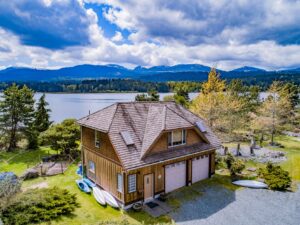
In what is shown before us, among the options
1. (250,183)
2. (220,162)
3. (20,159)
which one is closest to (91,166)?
(220,162)

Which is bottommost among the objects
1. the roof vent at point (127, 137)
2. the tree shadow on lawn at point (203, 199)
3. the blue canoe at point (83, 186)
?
the tree shadow on lawn at point (203, 199)

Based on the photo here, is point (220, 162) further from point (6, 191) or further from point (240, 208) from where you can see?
point (6, 191)

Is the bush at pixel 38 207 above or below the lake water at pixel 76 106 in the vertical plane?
below

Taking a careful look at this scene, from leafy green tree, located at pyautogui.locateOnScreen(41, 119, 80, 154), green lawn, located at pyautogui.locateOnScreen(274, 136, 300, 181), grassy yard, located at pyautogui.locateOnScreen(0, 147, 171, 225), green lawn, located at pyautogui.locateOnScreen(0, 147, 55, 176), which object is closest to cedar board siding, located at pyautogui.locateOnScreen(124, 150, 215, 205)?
grassy yard, located at pyautogui.locateOnScreen(0, 147, 171, 225)

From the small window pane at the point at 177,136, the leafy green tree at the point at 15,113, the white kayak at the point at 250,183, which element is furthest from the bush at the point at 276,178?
the leafy green tree at the point at 15,113

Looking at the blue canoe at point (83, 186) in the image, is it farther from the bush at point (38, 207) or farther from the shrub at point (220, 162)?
the shrub at point (220, 162)

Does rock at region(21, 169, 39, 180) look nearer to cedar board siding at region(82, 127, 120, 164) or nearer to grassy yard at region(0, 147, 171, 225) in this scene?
grassy yard at region(0, 147, 171, 225)
